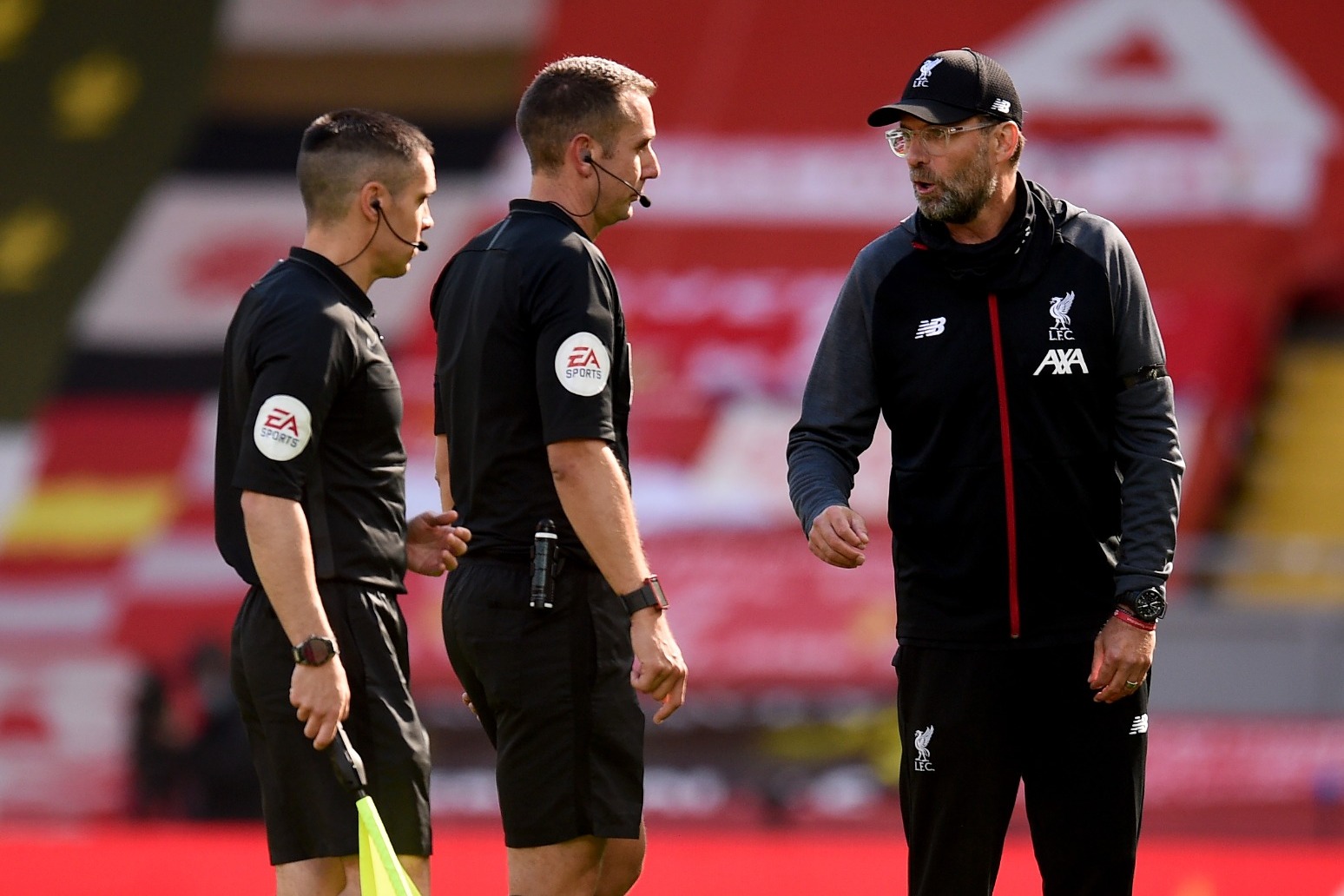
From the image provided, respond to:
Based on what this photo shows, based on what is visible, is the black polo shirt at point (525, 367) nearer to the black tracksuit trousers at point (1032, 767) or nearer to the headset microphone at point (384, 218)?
the headset microphone at point (384, 218)

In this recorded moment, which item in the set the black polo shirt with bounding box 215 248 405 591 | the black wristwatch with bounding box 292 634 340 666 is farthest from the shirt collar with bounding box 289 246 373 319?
the black wristwatch with bounding box 292 634 340 666

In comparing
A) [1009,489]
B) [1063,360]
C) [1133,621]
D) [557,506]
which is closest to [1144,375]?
[1063,360]

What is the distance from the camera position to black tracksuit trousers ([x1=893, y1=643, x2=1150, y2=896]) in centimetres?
332

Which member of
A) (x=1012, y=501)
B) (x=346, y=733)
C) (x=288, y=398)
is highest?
(x=288, y=398)

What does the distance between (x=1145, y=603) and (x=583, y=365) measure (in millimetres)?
1060

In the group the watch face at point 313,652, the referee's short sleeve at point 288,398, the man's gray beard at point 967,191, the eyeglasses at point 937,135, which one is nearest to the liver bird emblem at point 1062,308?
the man's gray beard at point 967,191

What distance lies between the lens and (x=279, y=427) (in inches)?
128

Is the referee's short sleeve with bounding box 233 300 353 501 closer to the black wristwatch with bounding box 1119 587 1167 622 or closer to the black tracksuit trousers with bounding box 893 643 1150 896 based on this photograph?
the black tracksuit trousers with bounding box 893 643 1150 896

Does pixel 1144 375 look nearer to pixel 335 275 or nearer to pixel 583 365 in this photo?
pixel 583 365

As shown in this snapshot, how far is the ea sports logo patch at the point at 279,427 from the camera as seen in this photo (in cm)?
325

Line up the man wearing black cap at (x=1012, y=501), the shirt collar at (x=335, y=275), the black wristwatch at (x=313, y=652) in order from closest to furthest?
the black wristwatch at (x=313, y=652) < the man wearing black cap at (x=1012, y=501) < the shirt collar at (x=335, y=275)

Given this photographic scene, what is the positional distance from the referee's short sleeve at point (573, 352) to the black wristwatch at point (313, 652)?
528 millimetres

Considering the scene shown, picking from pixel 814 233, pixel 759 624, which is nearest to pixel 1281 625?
pixel 759 624

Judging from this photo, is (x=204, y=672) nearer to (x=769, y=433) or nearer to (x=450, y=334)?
(x=769, y=433)
